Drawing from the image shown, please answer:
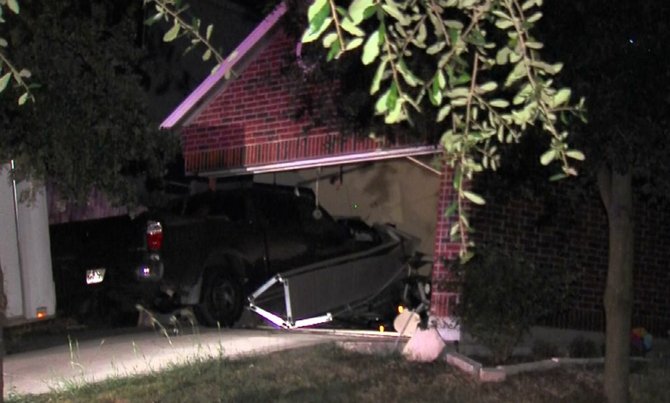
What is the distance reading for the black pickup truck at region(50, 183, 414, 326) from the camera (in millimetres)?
11477

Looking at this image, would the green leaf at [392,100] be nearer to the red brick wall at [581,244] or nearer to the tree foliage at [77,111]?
the tree foliage at [77,111]

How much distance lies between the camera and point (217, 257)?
11.7 m

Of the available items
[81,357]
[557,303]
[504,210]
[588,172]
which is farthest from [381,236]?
[588,172]

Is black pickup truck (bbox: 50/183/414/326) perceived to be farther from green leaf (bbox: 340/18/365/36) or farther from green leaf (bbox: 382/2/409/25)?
green leaf (bbox: 340/18/365/36)

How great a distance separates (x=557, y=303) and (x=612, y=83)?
2757mm

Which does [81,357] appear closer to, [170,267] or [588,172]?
[170,267]

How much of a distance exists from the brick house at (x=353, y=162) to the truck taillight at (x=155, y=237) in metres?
1.54

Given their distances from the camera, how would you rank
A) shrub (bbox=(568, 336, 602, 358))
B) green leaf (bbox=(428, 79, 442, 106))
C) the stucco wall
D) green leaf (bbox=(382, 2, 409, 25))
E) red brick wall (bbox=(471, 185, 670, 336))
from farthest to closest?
the stucco wall
red brick wall (bbox=(471, 185, 670, 336))
shrub (bbox=(568, 336, 602, 358))
green leaf (bbox=(428, 79, 442, 106))
green leaf (bbox=(382, 2, 409, 25))

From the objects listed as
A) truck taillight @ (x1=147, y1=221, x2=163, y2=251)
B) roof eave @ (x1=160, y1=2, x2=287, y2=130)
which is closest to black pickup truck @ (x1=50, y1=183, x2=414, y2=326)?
truck taillight @ (x1=147, y1=221, x2=163, y2=251)

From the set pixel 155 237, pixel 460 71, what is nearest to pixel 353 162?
pixel 155 237

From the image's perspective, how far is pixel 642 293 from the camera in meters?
12.0

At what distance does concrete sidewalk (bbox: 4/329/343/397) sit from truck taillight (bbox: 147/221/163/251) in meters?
1.09

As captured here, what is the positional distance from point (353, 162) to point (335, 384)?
4686mm

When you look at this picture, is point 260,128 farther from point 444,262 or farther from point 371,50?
point 371,50
